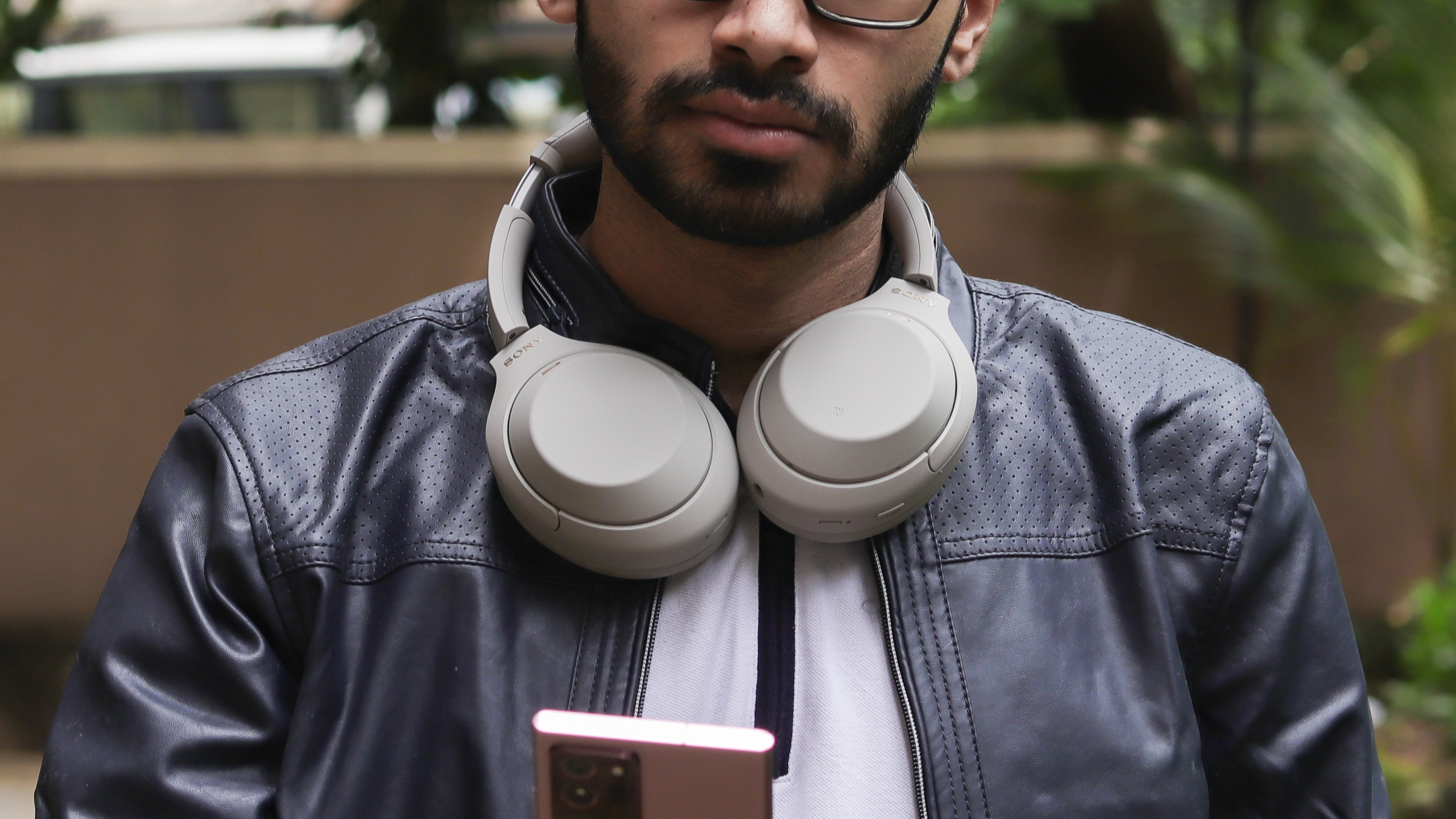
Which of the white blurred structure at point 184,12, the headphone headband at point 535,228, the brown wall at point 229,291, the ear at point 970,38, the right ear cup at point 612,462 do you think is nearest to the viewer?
the right ear cup at point 612,462

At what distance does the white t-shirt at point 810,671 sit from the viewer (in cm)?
118

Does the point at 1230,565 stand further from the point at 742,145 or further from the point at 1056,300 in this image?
the point at 742,145

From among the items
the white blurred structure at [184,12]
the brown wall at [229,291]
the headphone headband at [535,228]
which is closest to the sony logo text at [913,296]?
the headphone headband at [535,228]

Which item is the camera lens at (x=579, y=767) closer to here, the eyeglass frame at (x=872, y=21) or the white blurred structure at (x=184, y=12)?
the eyeglass frame at (x=872, y=21)

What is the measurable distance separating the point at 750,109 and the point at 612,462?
13.7 inches

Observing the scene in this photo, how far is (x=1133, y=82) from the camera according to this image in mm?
4652

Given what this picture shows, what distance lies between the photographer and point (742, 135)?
1191 mm

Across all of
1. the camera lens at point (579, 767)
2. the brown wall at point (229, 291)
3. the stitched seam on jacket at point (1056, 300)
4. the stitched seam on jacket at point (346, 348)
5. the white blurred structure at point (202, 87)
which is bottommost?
the brown wall at point (229, 291)

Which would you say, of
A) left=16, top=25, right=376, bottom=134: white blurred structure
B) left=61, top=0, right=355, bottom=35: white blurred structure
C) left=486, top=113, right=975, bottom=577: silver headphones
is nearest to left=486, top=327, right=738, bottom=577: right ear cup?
left=486, top=113, right=975, bottom=577: silver headphones

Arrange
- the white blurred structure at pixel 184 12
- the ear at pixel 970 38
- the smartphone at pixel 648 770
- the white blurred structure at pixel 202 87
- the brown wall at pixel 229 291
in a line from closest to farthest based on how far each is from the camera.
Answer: the smartphone at pixel 648 770, the ear at pixel 970 38, the brown wall at pixel 229 291, the white blurred structure at pixel 184 12, the white blurred structure at pixel 202 87

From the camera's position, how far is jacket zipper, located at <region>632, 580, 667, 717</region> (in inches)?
47.1

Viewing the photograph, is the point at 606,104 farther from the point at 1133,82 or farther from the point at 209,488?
the point at 1133,82

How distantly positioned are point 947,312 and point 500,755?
63 cm

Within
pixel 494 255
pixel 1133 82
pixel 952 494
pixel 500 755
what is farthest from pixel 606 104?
pixel 1133 82
